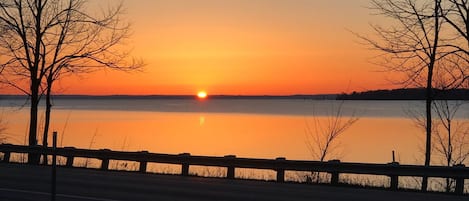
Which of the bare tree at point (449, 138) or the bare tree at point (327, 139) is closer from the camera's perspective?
the bare tree at point (449, 138)

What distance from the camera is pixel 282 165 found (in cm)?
1580

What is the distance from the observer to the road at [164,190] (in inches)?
493

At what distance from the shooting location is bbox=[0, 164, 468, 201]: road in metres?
12.5

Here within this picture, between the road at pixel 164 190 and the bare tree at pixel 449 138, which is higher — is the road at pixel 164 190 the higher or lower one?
the lower one

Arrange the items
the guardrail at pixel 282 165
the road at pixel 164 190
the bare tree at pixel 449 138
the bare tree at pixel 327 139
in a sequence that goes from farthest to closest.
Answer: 1. the bare tree at pixel 327 139
2. the bare tree at pixel 449 138
3. the guardrail at pixel 282 165
4. the road at pixel 164 190

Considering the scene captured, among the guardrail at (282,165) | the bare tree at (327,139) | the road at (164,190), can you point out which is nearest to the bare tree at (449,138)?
the guardrail at (282,165)

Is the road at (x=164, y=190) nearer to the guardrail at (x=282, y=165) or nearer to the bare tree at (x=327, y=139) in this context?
the guardrail at (x=282, y=165)

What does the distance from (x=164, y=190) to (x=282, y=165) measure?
3.56 metres

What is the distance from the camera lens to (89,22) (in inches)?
882

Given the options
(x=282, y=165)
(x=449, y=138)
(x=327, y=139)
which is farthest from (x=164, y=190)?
(x=327, y=139)

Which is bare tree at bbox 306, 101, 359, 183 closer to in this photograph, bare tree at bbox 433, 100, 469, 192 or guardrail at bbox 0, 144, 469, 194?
guardrail at bbox 0, 144, 469, 194

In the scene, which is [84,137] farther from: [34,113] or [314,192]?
[314,192]

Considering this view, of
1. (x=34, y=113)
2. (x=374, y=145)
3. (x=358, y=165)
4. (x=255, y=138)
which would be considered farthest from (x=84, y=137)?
(x=358, y=165)

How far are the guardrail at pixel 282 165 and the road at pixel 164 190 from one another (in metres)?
0.55
